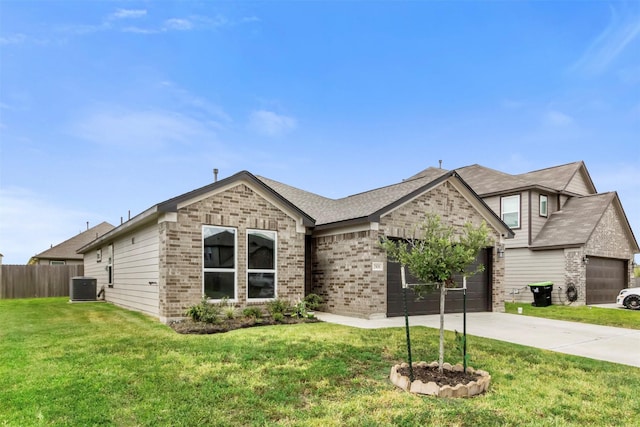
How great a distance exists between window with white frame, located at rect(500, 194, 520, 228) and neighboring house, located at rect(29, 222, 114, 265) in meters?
27.6

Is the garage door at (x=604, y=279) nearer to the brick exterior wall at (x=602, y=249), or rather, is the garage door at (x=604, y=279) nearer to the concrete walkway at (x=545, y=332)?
the brick exterior wall at (x=602, y=249)

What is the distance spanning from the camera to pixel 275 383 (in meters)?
5.46

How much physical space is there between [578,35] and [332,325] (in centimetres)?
1206

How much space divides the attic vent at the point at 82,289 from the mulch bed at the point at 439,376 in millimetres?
16616

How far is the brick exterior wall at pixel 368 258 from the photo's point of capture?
11.9m

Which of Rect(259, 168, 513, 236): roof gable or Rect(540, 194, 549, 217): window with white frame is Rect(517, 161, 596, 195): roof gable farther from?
Rect(259, 168, 513, 236): roof gable

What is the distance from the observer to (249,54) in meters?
14.8

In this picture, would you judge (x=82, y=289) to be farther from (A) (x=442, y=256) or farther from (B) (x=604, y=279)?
(B) (x=604, y=279)

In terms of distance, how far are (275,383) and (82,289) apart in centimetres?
1585

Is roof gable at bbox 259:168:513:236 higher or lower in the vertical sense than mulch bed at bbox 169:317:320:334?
higher

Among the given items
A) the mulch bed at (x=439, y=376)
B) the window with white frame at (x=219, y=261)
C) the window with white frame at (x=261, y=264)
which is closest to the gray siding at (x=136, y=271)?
the window with white frame at (x=219, y=261)

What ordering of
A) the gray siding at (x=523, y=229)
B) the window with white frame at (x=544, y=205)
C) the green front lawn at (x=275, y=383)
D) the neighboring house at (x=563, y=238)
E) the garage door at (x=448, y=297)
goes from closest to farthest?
the green front lawn at (x=275, y=383) → the garage door at (x=448, y=297) → the neighboring house at (x=563, y=238) → the gray siding at (x=523, y=229) → the window with white frame at (x=544, y=205)

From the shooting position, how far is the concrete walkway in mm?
8273

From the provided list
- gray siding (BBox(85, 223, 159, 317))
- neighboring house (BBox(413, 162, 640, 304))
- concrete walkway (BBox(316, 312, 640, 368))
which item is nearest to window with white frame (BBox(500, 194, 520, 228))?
neighboring house (BBox(413, 162, 640, 304))
